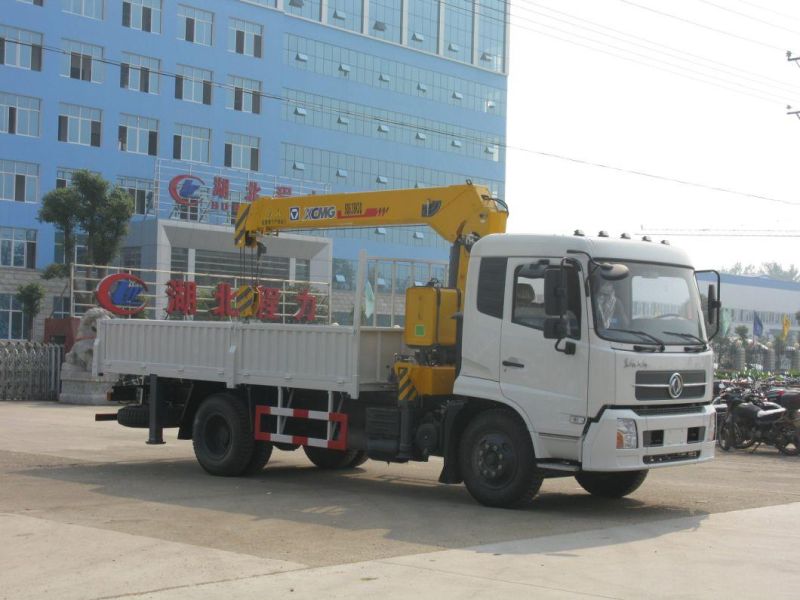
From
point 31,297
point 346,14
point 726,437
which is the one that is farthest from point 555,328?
point 346,14

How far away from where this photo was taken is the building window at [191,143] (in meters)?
54.9

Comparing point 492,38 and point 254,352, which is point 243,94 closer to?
point 492,38

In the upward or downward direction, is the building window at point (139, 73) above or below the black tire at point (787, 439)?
above

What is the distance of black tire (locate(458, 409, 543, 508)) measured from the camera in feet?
36.9

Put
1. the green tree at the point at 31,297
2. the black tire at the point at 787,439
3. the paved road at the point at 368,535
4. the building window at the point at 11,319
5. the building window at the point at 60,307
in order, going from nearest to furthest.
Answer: the paved road at the point at 368,535, the black tire at the point at 787,439, the green tree at the point at 31,297, the building window at the point at 60,307, the building window at the point at 11,319

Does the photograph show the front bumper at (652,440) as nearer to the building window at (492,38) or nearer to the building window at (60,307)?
the building window at (60,307)

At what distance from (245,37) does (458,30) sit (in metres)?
17.1

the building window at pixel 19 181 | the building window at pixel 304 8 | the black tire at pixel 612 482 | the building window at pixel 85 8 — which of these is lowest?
the black tire at pixel 612 482

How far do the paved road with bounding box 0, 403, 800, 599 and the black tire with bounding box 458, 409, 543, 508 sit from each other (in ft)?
0.75

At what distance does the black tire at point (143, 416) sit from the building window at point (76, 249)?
31167 millimetres

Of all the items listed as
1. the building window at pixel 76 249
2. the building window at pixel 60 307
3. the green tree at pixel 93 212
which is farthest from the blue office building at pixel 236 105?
the green tree at pixel 93 212

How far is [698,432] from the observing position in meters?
11.5

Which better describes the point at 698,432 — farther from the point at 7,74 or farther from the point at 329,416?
the point at 7,74

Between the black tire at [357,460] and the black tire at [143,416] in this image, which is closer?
the black tire at [143,416]
